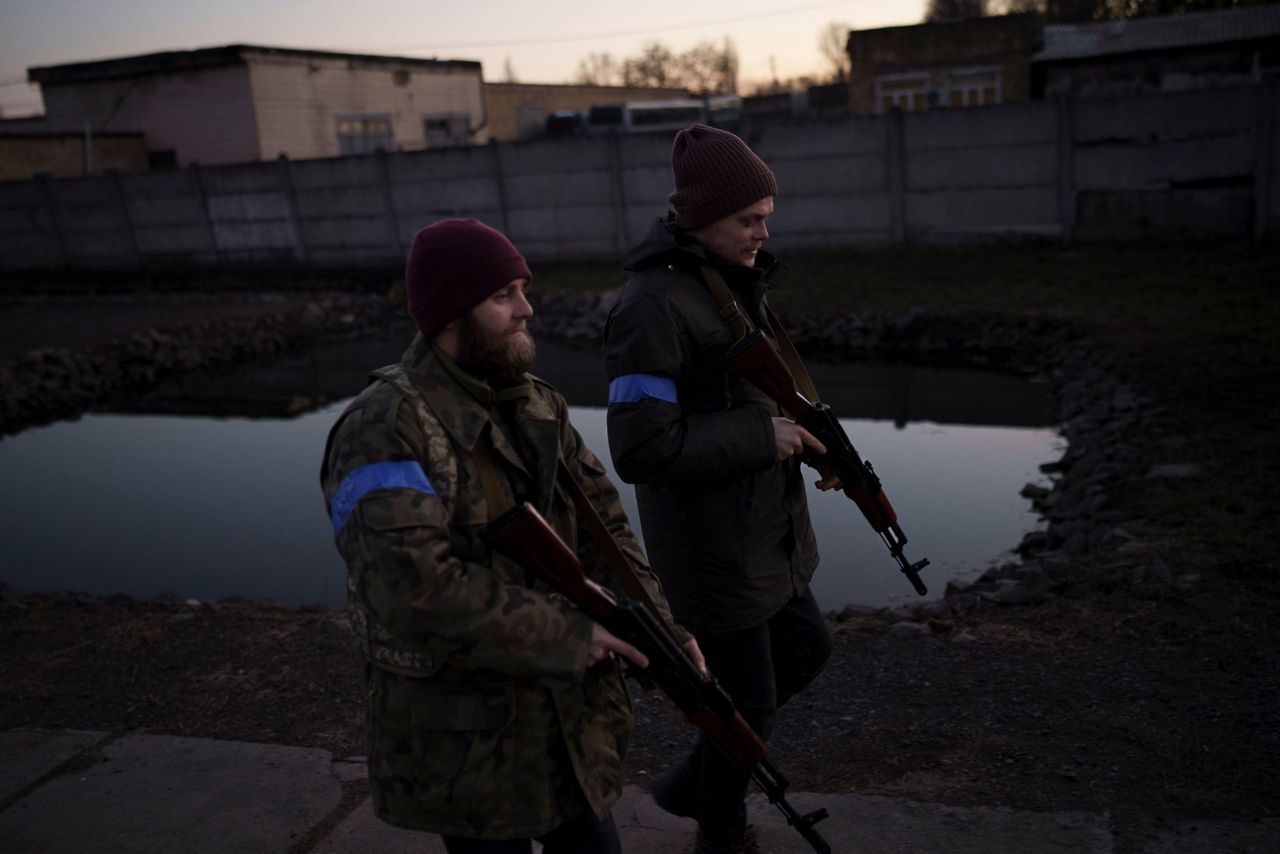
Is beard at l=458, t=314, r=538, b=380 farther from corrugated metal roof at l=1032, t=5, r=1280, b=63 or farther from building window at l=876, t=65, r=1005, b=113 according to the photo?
building window at l=876, t=65, r=1005, b=113

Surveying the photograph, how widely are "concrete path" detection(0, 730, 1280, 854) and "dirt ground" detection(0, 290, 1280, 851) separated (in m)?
0.11

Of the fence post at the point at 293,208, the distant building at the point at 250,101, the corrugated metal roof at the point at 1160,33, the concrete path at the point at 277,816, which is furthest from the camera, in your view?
the distant building at the point at 250,101

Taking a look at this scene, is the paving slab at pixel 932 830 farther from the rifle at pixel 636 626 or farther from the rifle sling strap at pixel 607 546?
the rifle sling strap at pixel 607 546

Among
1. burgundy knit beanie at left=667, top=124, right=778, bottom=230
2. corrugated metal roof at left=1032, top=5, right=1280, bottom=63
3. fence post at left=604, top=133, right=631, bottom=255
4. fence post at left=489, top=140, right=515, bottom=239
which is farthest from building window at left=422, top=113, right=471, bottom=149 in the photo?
burgundy knit beanie at left=667, top=124, right=778, bottom=230

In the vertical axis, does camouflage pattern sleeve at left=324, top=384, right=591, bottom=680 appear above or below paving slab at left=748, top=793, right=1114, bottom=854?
above

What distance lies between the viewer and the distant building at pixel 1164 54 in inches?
800

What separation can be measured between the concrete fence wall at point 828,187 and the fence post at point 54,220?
1572mm

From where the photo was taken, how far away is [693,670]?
209 centimetres

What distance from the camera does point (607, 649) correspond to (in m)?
1.91

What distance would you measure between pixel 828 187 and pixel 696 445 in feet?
43.9

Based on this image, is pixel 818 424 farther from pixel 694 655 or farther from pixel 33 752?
pixel 33 752

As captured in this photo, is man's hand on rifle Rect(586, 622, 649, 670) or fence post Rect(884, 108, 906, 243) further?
fence post Rect(884, 108, 906, 243)

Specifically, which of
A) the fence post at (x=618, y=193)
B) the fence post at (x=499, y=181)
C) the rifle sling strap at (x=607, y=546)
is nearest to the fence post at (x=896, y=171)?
the fence post at (x=618, y=193)

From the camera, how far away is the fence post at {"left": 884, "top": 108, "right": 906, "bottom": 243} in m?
14.6
